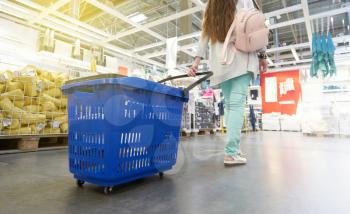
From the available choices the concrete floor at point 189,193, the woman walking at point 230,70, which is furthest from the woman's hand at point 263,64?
the concrete floor at point 189,193

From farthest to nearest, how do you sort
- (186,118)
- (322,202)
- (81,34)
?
1. (186,118)
2. (81,34)
3. (322,202)

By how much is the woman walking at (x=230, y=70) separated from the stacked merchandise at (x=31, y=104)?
2.05 m

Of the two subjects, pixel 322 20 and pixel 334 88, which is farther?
pixel 334 88

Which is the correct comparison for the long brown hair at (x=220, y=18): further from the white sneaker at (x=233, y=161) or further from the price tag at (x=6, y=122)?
the price tag at (x=6, y=122)

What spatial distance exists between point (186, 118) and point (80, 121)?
3871 millimetres

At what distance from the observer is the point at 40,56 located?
14.7 ft

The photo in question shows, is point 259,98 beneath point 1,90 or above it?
above

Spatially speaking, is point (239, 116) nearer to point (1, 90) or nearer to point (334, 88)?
point (1, 90)

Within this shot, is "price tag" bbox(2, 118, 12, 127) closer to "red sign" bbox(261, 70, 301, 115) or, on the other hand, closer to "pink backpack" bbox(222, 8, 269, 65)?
"pink backpack" bbox(222, 8, 269, 65)

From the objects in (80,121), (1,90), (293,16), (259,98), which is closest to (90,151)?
(80,121)

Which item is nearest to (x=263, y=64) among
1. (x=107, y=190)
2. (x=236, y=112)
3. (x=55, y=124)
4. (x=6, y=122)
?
(x=236, y=112)

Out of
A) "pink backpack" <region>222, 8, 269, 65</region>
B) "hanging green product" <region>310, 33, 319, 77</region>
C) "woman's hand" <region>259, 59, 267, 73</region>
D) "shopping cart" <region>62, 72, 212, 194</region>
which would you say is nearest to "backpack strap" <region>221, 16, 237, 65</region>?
"pink backpack" <region>222, 8, 269, 65</region>

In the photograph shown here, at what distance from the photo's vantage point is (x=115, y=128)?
852mm

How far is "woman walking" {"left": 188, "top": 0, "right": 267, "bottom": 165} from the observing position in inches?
60.8
